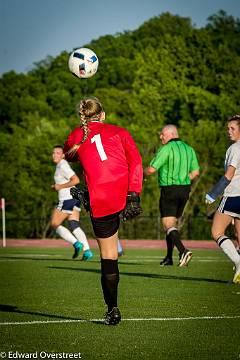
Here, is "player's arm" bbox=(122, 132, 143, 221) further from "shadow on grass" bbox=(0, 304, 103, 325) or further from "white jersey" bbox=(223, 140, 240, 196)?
"white jersey" bbox=(223, 140, 240, 196)

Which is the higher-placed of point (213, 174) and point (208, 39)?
point (208, 39)

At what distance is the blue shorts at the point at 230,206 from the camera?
41.1 feet

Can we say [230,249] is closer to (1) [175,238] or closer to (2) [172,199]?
(1) [175,238]

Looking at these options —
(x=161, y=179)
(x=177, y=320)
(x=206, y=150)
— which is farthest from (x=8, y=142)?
(x=177, y=320)

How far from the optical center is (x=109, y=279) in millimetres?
8773

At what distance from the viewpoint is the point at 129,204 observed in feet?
28.6

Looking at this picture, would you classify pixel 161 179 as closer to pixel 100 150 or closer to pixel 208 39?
pixel 100 150

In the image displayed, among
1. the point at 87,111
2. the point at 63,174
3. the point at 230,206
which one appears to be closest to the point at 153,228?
the point at 63,174

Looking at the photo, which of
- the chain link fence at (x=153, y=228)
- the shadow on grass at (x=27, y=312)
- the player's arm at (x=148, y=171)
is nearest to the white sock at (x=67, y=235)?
the player's arm at (x=148, y=171)

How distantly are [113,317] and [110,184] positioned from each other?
1147mm

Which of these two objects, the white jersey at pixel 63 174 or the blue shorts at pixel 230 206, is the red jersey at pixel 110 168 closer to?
the blue shorts at pixel 230 206

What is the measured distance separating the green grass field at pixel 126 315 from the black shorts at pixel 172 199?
1.28m

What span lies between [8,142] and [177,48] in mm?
21143

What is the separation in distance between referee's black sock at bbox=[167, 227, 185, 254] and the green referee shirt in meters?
0.86
